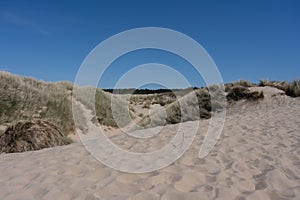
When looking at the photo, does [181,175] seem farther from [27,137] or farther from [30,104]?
[30,104]

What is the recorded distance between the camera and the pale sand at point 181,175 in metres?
4.02

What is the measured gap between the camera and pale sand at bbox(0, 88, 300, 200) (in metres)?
4.02

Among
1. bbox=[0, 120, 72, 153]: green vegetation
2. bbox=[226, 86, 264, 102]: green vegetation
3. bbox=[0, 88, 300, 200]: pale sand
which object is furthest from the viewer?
bbox=[226, 86, 264, 102]: green vegetation

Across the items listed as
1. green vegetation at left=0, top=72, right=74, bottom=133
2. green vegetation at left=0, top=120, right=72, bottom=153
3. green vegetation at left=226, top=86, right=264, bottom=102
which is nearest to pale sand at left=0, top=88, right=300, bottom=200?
green vegetation at left=0, top=120, right=72, bottom=153

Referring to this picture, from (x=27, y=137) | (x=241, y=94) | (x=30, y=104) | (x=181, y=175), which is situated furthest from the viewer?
(x=241, y=94)

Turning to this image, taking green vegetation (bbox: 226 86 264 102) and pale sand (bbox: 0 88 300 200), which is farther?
green vegetation (bbox: 226 86 264 102)

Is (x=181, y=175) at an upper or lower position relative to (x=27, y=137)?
lower

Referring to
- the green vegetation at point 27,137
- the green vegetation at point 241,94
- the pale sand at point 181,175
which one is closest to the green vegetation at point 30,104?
the green vegetation at point 27,137

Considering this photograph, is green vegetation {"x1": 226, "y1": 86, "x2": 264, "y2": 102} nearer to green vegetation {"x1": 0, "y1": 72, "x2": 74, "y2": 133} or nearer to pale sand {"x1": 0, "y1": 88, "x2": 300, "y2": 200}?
pale sand {"x1": 0, "y1": 88, "x2": 300, "y2": 200}

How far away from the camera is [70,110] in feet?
50.5

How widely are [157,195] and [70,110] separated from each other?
39.9 ft

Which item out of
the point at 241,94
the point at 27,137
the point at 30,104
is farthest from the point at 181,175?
the point at 241,94

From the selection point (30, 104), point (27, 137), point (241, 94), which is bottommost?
point (27, 137)

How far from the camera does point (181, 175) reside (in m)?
4.67
